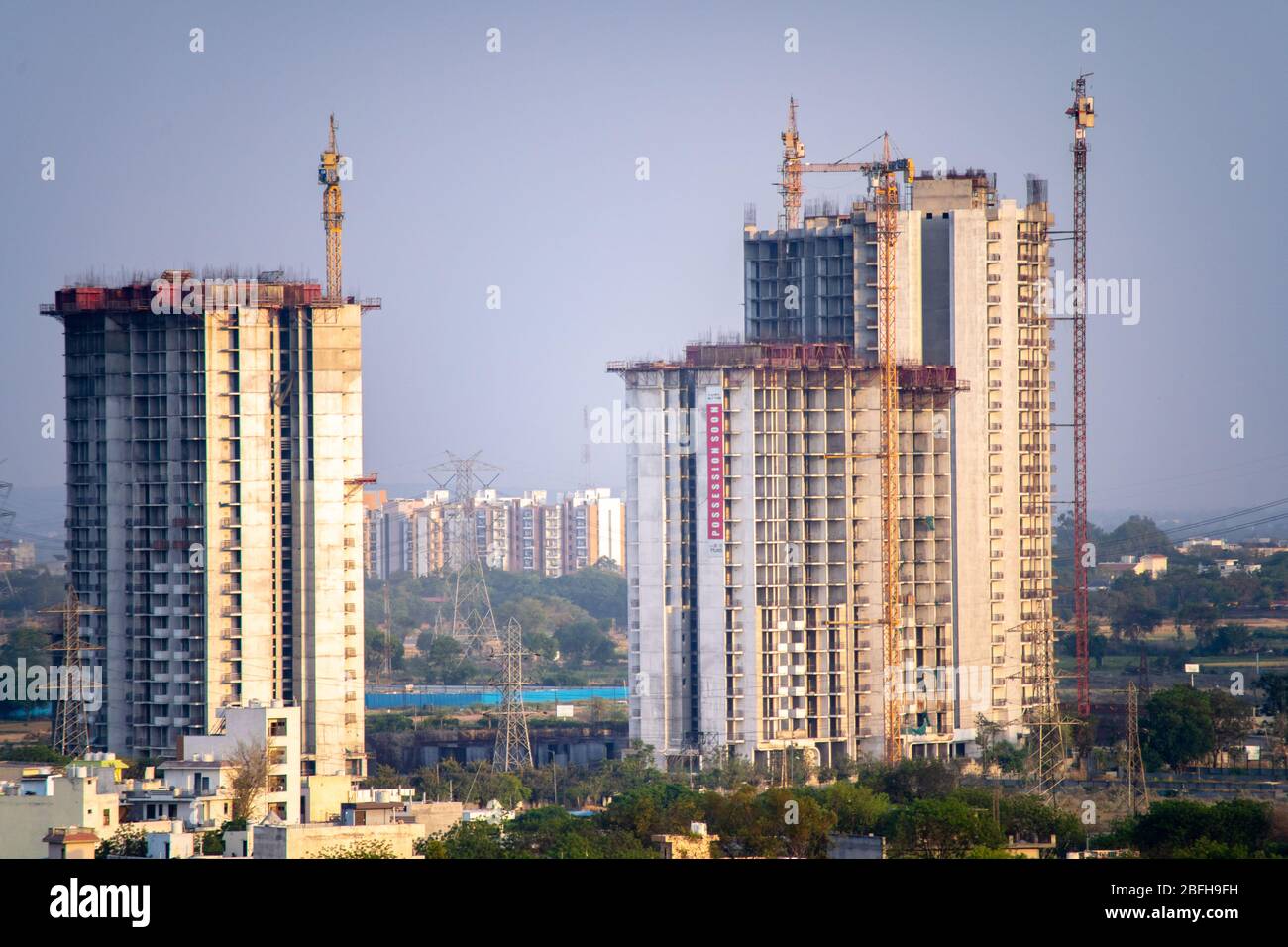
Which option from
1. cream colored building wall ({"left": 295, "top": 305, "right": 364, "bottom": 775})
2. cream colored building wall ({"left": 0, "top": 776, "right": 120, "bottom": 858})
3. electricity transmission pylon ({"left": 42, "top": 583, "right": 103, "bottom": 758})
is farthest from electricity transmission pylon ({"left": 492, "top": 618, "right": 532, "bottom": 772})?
cream colored building wall ({"left": 0, "top": 776, "right": 120, "bottom": 858})

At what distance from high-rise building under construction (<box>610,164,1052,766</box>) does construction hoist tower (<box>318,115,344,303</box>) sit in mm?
13222

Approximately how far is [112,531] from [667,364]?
66.6ft

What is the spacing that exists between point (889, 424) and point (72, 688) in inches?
1219

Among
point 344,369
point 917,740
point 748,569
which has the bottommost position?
point 917,740

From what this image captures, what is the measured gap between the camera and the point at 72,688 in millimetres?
83062

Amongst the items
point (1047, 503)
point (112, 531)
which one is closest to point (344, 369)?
point (112, 531)

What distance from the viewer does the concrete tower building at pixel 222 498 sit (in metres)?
82.9

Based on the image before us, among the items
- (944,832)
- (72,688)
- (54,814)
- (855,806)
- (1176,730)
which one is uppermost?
(72,688)

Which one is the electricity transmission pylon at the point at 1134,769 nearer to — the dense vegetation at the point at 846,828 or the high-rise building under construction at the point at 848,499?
the dense vegetation at the point at 846,828

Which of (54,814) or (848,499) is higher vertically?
(848,499)

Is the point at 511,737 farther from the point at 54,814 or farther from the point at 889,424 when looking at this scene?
the point at 54,814

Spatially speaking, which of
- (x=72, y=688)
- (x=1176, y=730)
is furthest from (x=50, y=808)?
(x=1176, y=730)

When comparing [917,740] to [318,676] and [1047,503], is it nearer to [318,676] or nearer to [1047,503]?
[1047,503]
